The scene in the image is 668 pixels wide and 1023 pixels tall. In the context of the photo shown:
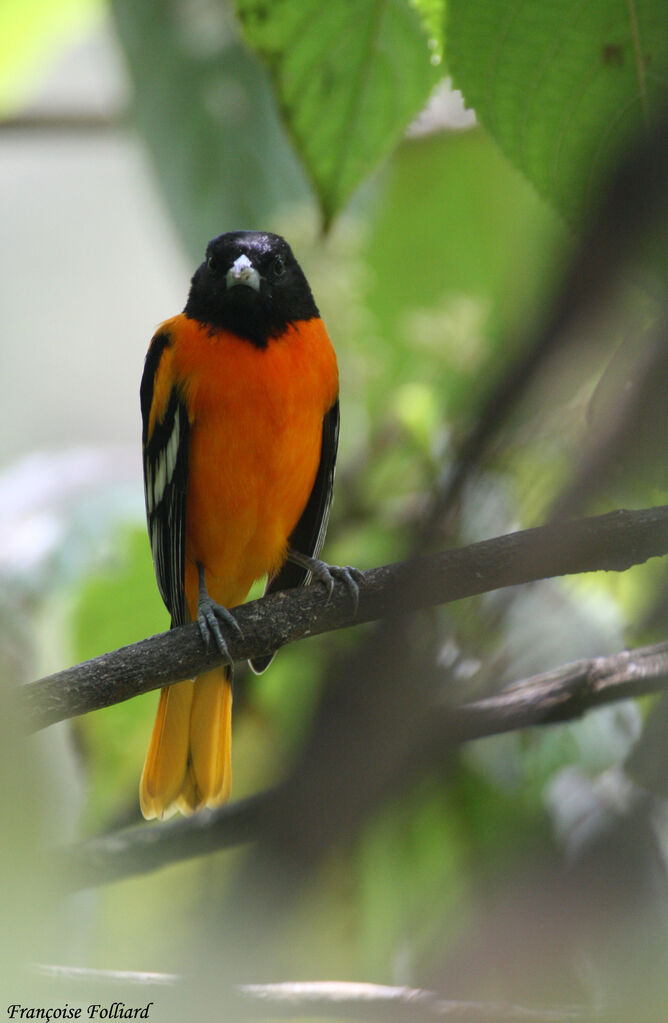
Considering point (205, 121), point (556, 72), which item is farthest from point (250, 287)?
point (556, 72)

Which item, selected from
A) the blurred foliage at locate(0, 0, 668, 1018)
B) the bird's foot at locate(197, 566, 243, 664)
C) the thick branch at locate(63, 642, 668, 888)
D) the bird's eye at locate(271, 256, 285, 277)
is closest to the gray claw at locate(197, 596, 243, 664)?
the bird's foot at locate(197, 566, 243, 664)

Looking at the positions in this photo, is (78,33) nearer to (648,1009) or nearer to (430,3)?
(430,3)

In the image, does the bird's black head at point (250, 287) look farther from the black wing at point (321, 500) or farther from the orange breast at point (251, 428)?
the black wing at point (321, 500)

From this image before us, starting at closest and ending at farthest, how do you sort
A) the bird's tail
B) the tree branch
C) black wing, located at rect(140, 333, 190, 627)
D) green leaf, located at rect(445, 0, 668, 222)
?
the tree branch < green leaf, located at rect(445, 0, 668, 222) < the bird's tail < black wing, located at rect(140, 333, 190, 627)

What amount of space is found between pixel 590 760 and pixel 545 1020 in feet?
5.19

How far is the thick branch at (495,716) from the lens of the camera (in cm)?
187

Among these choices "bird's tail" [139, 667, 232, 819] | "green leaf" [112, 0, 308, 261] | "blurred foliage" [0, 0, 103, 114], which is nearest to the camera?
"green leaf" [112, 0, 308, 261]

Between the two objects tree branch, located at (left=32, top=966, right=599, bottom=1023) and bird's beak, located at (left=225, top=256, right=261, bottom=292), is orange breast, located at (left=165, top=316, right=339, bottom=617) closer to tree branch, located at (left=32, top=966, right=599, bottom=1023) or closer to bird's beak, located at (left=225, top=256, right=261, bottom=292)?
bird's beak, located at (left=225, top=256, right=261, bottom=292)

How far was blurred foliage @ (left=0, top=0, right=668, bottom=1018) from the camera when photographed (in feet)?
4.62

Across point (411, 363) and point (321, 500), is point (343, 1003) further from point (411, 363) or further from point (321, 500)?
point (321, 500)

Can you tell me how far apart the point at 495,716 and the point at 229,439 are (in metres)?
2.03

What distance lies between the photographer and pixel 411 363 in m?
3.67

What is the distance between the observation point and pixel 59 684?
202cm

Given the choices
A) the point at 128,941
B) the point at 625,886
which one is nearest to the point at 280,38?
the point at 625,886
